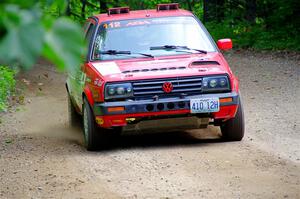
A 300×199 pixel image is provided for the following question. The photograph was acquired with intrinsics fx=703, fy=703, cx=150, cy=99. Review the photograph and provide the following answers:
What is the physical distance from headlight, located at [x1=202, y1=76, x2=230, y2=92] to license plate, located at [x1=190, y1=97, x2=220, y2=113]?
0.50 feet

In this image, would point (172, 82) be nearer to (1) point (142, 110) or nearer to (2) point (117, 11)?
(1) point (142, 110)

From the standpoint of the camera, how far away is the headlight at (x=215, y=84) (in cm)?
833

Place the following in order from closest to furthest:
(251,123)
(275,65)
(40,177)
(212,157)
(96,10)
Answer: (40,177) → (212,157) → (251,123) → (275,65) → (96,10)

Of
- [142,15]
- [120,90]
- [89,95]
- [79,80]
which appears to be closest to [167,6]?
[142,15]

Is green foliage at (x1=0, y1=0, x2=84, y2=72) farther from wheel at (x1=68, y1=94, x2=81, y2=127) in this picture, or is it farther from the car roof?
wheel at (x1=68, y1=94, x2=81, y2=127)

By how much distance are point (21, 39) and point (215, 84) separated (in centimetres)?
731

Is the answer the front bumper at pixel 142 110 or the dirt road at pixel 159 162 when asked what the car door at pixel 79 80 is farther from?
the front bumper at pixel 142 110

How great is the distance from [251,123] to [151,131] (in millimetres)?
2500

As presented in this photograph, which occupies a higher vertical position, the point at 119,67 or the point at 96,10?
the point at 119,67

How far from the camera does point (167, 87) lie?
8.27 metres

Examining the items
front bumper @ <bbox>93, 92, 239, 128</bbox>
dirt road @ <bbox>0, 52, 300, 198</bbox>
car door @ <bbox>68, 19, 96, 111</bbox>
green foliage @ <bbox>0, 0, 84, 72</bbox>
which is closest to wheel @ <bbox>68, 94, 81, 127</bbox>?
dirt road @ <bbox>0, 52, 300, 198</bbox>

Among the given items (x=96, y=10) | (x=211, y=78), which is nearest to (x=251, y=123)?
(x=211, y=78)

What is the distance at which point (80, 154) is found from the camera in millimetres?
8539

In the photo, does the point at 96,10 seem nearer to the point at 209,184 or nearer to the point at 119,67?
the point at 119,67
